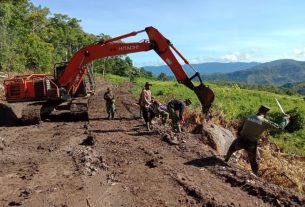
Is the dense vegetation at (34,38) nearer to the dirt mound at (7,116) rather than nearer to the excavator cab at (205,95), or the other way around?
the dirt mound at (7,116)

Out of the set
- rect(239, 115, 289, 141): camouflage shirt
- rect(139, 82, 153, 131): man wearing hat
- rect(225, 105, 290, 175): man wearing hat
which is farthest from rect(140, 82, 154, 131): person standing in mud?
rect(239, 115, 289, 141): camouflage shirt

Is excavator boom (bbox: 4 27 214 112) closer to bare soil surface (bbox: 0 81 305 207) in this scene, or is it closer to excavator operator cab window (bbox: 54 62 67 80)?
excavator operator cab window (bbox: 54 62 67 80)

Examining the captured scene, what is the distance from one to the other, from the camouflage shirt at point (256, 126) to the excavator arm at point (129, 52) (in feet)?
15.4

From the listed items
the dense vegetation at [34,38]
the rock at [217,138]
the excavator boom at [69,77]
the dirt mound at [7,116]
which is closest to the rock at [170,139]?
the rock at [217,138]

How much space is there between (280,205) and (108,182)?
3.57 metres

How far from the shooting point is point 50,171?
36.0 feet

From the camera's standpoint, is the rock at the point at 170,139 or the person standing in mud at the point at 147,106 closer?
the rock at the point at 170,139

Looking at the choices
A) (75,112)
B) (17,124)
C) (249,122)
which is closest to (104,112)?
(75,112)

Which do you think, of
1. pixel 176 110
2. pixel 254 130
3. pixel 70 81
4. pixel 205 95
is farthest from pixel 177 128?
pixel 70 81

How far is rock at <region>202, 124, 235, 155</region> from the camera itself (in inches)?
573

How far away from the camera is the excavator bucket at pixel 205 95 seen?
52.3 ft

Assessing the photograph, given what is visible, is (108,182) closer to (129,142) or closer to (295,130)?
(129,142)

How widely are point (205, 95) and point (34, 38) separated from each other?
3696cm

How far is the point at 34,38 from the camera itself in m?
49.5
